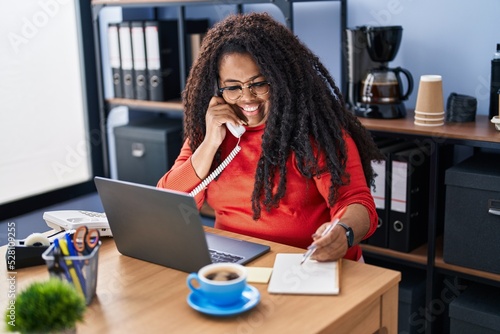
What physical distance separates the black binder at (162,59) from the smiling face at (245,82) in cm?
119

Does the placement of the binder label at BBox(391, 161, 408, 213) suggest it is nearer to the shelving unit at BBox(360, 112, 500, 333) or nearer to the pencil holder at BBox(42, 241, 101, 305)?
the shelving unit at BBox(360, 112, 500, 333)

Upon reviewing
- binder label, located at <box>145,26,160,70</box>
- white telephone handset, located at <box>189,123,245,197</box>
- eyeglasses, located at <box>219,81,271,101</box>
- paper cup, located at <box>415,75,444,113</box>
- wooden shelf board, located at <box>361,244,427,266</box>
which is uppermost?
binder label, located at <box>145,26,160,70</box>

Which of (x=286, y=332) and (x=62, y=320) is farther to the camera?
(x=286, y=332)

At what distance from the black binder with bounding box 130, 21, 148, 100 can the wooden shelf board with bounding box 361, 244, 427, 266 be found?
130 centimetres

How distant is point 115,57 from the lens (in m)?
3.18

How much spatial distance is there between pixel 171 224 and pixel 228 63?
60cm

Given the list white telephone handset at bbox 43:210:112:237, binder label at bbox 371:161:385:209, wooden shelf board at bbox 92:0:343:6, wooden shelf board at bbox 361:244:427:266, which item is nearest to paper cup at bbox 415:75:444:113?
binder label at bbox 371:161:385:209

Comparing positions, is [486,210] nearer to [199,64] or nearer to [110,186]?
[199,64]

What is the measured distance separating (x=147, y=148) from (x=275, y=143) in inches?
55.5

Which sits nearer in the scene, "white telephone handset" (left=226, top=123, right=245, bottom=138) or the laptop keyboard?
the laptop keyboard

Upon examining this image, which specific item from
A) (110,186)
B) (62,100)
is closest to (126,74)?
(62,100)

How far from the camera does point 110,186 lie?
4.96 feet

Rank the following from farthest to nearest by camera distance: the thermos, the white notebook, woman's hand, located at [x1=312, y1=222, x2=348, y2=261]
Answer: the thermos < woman's hand, located at [x1=312, y1=222, x2=348, y2=261] < the white notebook

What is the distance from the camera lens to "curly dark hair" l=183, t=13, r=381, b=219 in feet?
5.89
